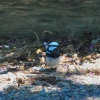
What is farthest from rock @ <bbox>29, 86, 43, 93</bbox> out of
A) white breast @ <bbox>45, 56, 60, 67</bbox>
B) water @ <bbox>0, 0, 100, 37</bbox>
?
water @ <bbox>0, 0, 100, 37</bbox>

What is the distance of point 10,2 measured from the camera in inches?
348

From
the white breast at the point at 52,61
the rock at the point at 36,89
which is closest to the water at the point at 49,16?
the white breast at the point at 52,61

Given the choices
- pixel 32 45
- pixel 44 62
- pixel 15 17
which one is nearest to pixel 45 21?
pixel 15 17

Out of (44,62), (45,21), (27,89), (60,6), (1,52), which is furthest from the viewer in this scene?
(60,6)

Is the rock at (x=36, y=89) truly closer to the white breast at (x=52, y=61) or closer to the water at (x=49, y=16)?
the white breast at (x=52, y=61)

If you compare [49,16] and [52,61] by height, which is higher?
[49,16]

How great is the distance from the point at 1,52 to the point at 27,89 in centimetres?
215

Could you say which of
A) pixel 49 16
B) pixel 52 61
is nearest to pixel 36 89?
pixel 52 61

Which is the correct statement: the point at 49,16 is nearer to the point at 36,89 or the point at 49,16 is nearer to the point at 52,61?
the point at 52,61

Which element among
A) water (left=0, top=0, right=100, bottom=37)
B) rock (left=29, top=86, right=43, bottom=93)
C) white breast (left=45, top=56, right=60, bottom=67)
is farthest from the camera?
water (left=0, top=0, right=100, bottom=37)

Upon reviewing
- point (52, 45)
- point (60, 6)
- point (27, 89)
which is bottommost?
point (27, 89)

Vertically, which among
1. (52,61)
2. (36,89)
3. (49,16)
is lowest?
(36,89)

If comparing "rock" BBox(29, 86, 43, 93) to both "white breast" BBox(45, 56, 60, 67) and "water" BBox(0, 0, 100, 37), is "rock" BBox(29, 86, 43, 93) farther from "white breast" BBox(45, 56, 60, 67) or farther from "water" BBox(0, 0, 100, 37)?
"water" BBox(0, 0, 100, 37)

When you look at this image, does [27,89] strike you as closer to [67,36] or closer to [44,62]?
[44,62]
